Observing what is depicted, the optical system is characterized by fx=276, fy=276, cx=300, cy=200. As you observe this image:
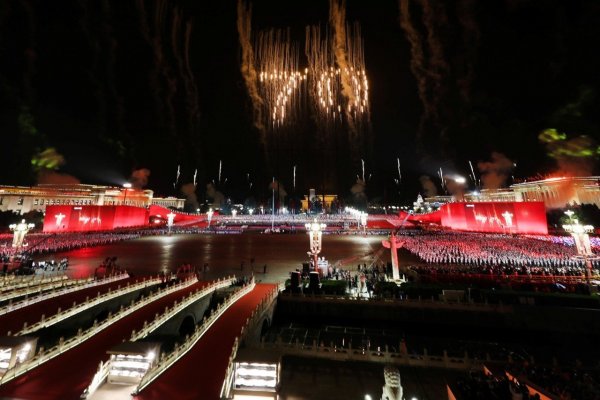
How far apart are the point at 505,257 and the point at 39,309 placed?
1272 inches

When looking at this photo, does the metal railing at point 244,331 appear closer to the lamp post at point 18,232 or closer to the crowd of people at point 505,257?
the crowd of people at point 505,257

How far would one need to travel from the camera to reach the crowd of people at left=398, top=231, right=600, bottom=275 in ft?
66.8

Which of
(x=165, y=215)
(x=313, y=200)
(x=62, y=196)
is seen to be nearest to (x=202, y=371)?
(x=165, y=215)

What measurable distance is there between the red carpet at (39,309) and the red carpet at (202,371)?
6.77 meters

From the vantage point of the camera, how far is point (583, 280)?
18.1 meters

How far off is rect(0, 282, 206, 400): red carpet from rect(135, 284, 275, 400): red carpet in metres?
1.95

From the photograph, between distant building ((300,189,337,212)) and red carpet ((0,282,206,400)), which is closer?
red carpet ((0,282,206,400))

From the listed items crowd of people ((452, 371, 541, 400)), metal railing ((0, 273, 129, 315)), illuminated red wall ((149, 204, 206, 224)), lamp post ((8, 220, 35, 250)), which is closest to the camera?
crowd of people ((452, 371, 541, 400))

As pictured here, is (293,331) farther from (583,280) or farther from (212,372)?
(583,280)

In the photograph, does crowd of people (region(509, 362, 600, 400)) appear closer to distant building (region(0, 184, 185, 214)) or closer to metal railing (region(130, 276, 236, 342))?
metal railing (region(130, 276, 236, 342))

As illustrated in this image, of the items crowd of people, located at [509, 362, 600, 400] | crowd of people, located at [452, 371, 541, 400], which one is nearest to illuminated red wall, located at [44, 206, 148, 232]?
crowd of people, located at [452, 371, 541, 400]

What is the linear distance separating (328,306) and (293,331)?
264cm

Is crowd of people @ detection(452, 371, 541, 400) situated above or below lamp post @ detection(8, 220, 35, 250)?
below

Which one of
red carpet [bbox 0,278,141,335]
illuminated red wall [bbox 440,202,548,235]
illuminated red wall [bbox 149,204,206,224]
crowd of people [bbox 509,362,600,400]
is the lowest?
crowd of people [bbox 509,362,600,400]
